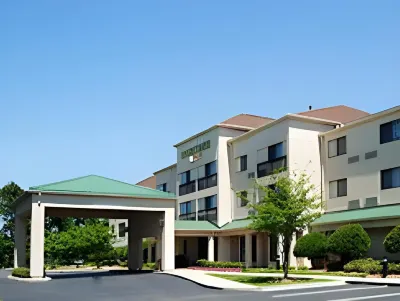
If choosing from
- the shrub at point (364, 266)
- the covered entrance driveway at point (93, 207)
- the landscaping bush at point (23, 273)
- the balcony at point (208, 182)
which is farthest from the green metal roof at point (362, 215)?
the landscaping bush at point (23, 273)

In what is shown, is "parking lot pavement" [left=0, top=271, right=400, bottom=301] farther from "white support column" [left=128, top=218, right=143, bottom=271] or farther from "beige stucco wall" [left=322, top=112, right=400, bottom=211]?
"white support column" [left=128, top=218, right=143, bottom=271]

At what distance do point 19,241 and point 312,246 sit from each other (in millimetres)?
21465

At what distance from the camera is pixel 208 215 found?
159 feet

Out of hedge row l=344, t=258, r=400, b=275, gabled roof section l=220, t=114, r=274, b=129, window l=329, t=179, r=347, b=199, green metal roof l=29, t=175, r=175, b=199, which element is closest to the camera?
hedge row l=344, t=258, r=400, b=275

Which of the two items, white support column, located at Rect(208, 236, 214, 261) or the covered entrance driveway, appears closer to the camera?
the covered entrance driveway

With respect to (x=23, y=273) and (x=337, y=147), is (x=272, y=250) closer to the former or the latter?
(x=337, y=147)

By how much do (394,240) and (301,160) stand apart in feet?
35.2

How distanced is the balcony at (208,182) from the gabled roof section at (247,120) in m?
4.63

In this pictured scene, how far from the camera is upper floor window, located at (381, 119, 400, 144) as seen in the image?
108ft

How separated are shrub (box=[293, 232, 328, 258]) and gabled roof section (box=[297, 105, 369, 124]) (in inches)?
367

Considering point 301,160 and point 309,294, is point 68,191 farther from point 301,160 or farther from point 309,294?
point 309,294

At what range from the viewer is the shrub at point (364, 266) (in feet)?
94.0

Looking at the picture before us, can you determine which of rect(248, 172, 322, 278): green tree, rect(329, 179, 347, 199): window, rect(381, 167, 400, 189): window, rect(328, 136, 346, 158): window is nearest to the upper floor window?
rect(381, 167, 400, 189): window

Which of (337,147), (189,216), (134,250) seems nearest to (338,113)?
(337,147)
